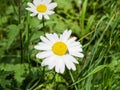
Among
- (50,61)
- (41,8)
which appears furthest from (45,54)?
(41,8)

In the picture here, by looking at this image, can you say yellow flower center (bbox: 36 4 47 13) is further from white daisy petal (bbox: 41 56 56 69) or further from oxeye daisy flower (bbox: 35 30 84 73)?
white daisy petal (bbox: 41 56 56 69)

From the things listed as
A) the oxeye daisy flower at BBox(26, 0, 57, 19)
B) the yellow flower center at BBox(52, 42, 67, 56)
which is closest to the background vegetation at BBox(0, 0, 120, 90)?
the oxeye daisy flower at BBox(26, 0, 57, 19)

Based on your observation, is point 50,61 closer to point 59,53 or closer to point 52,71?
point 59,53

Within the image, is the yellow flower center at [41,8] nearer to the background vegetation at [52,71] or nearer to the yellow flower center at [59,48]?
the background vegetation at [52,71]

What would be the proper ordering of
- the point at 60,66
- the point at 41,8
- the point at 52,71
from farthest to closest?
the point at 52,71
the point at 41,8
the point at 60,66

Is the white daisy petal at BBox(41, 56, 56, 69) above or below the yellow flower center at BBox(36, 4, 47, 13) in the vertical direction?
below

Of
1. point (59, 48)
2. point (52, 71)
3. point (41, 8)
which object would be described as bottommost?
point (52, 71)

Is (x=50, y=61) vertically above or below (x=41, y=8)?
below

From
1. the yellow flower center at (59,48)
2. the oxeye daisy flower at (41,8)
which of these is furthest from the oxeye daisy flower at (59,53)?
the oxeye daisy flower at (41,8)
